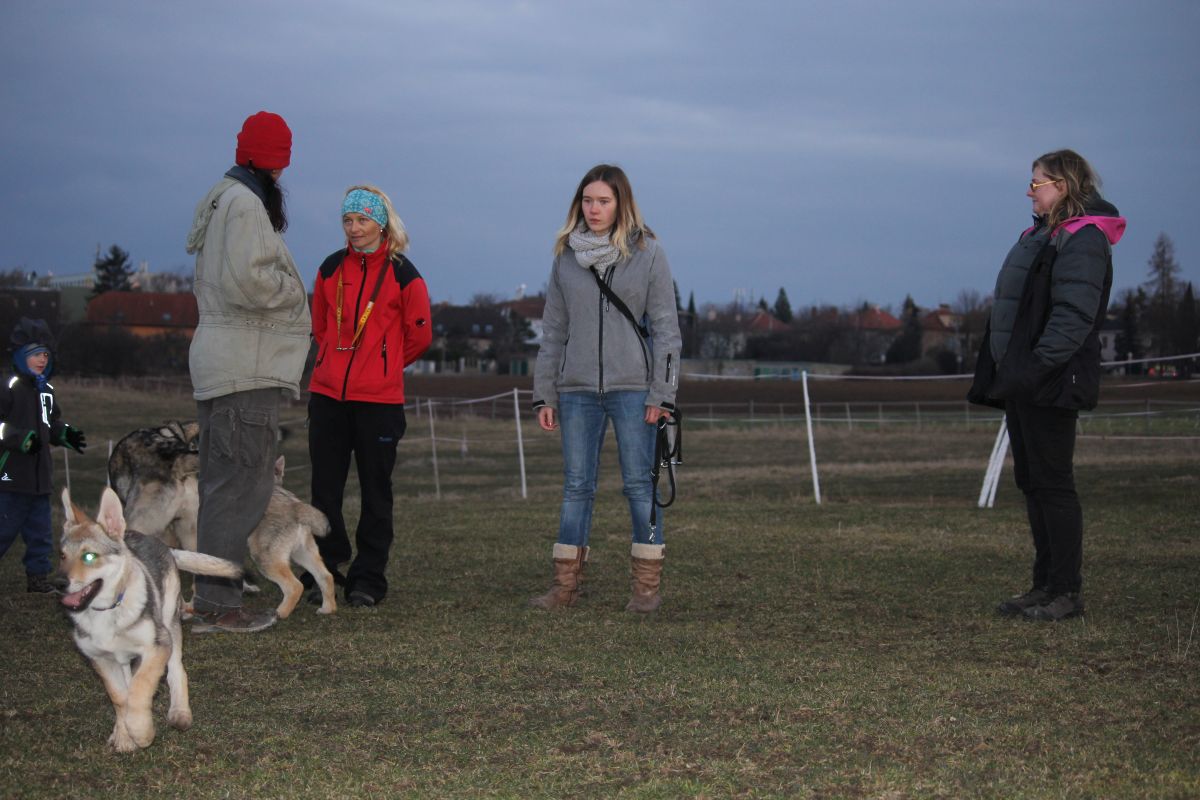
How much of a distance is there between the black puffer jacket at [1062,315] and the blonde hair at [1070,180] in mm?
54

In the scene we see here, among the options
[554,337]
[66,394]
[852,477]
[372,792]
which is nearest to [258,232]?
[554,337]

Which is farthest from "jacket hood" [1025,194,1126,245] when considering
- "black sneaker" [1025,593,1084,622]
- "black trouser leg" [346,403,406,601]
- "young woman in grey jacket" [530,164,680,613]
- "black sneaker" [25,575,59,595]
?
"black sneaker" [25,575,59,595]

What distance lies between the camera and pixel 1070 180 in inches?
212

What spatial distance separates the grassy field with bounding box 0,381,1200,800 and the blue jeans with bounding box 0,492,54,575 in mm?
238

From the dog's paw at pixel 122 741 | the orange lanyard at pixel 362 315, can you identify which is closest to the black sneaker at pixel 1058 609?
the orange lanyard at pixel 362 315

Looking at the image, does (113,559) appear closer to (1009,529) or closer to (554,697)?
(554,697)

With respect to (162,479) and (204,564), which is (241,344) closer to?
(204,564)

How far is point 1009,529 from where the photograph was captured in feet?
29.8

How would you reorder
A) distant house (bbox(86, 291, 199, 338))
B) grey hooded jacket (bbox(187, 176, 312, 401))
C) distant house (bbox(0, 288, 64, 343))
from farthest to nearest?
distant house (bbox(86, 291, 199, 338)) < distant house (bbox(0, 288, 64, 343)) < grey hooded jacket (bbox(187, 176, 312, 401))

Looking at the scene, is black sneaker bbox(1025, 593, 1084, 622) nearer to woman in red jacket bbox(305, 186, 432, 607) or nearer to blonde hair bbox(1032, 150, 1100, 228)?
blonde hair bbox(1032, 150, 1100, 228)

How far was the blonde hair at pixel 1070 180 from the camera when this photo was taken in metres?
5.37

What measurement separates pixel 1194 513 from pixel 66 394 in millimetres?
39117

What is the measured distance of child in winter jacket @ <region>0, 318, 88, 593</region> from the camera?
22.1ft

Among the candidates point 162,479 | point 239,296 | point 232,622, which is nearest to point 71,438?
point 162,479
